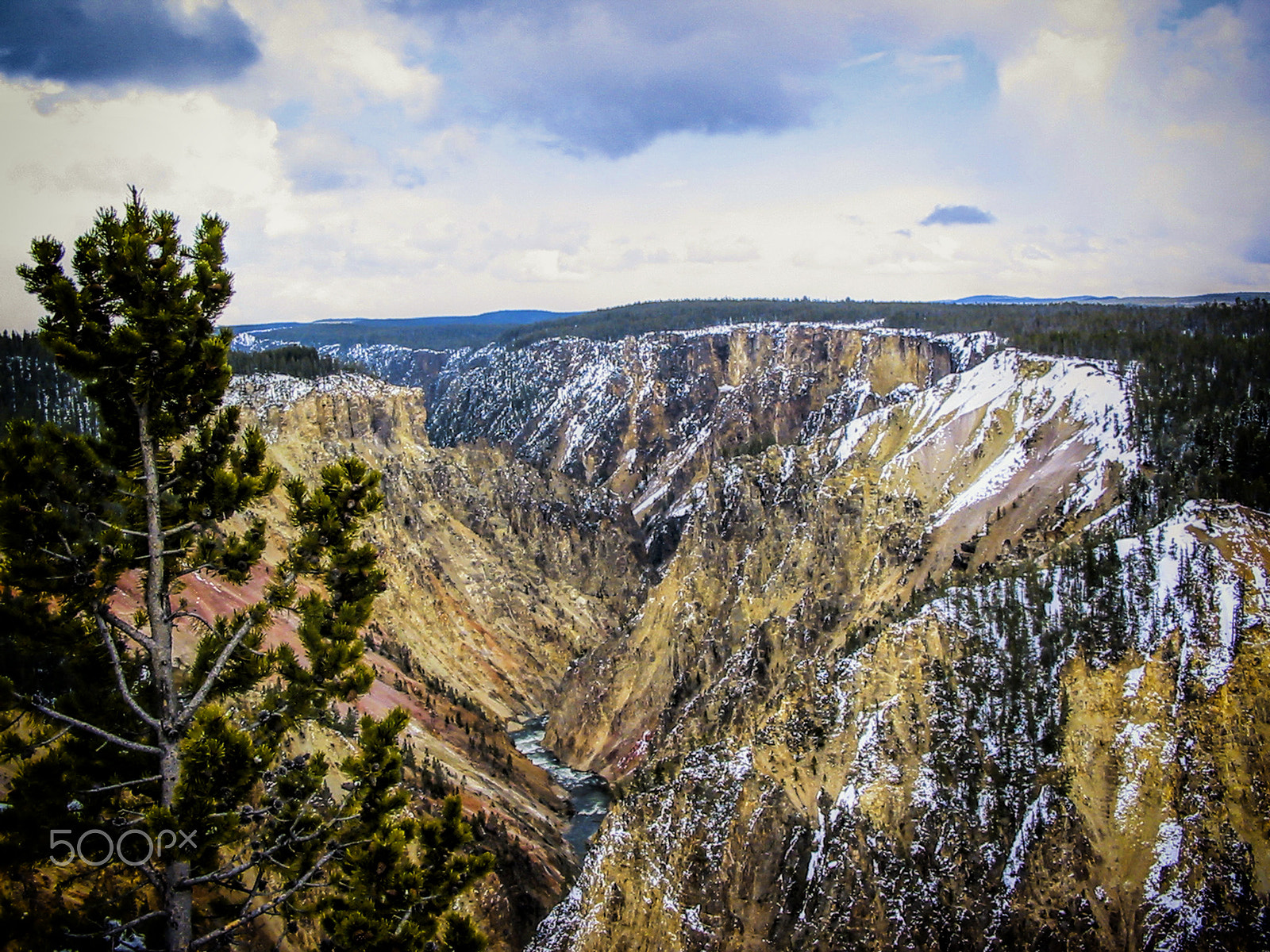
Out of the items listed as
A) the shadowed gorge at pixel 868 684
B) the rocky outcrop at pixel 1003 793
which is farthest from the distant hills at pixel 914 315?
the rocky outcrop at pixel 1003 793

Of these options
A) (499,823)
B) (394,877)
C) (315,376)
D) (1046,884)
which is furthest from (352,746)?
(315,376)

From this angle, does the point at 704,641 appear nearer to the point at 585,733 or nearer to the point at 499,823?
the point at 585,733

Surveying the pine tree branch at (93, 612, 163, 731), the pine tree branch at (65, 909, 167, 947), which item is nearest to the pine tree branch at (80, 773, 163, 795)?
the pine tree branch at (93, 612, 163, 731)

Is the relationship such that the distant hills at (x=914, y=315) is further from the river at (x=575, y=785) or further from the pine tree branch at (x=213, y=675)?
the pine tree branch at (x=213, y=675)

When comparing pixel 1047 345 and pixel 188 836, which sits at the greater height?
pixel 1047 345

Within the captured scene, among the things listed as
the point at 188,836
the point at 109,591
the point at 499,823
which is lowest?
the point at 499,823

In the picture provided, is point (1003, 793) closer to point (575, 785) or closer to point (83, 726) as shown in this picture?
point (83, 726)

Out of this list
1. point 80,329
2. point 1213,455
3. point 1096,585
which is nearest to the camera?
point 80,329
